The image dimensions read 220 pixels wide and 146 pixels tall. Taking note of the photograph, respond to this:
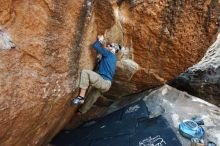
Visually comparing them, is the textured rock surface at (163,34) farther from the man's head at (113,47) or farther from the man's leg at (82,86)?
the man's leg at (82,86)

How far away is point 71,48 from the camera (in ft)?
17.6

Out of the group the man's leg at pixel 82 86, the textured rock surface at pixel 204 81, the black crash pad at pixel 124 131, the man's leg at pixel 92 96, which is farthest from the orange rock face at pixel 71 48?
the textured rock surface at pixel 204 81

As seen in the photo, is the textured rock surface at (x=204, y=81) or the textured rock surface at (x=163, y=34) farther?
the textured rock surface at (x=204, y=81)

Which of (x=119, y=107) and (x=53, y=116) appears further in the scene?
(x=119, y=107)

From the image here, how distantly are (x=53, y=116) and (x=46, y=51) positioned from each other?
50.2 inches

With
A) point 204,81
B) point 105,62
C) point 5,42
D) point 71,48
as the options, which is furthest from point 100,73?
point 204,81

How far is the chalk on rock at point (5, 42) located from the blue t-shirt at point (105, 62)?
5.32 feet

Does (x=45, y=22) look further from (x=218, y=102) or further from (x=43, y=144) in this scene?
(x=218, y=102)

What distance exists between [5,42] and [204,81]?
561cm

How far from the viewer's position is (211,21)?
5.97 meters

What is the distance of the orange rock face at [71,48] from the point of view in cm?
466

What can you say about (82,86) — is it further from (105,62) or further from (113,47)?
(113,47)

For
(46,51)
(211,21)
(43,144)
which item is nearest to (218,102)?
(211,21)

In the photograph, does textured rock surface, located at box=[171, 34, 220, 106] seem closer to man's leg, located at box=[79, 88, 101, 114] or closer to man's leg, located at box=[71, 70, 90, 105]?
man's leg, located at box=[79, 88, 101, 114]
